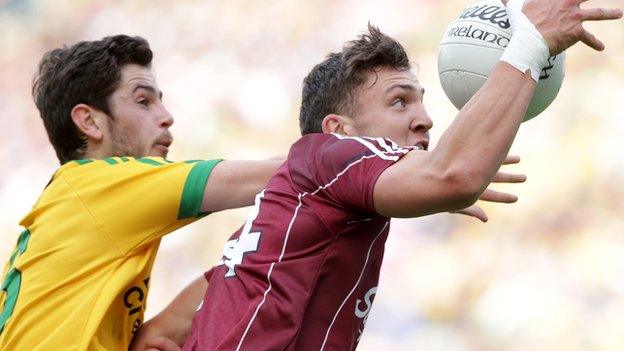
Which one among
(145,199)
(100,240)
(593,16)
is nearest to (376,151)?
(593,16)

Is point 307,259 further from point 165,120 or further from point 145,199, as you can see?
point 165,120

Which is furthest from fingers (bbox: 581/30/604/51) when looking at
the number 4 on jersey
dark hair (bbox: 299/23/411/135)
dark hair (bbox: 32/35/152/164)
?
dark hair (bbox: 32/35/152/164)

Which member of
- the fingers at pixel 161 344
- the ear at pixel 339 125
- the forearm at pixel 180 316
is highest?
the ear at pixel 339 125

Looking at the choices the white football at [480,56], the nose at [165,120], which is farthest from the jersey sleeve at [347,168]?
the nose at [165,120]

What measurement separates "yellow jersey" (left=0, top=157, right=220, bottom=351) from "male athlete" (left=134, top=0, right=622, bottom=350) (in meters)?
0.73

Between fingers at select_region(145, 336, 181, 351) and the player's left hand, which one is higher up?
the player's left hand

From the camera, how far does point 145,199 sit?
16.0 feet

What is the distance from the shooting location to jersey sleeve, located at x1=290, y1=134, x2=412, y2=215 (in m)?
3.72

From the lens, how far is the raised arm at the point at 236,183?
4.75 metres

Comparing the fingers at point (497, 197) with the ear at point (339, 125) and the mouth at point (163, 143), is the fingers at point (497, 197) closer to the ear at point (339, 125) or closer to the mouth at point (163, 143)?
the ear at point (339, 125)

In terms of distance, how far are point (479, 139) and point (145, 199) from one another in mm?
1878

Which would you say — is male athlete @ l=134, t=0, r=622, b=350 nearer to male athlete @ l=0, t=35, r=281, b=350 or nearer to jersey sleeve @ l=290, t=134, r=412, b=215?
jersey sleeve @ l=290, t=134, r=412, b=215

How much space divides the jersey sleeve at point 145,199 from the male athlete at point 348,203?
25.7 inches

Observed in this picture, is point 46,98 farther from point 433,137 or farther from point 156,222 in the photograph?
point 433,137
